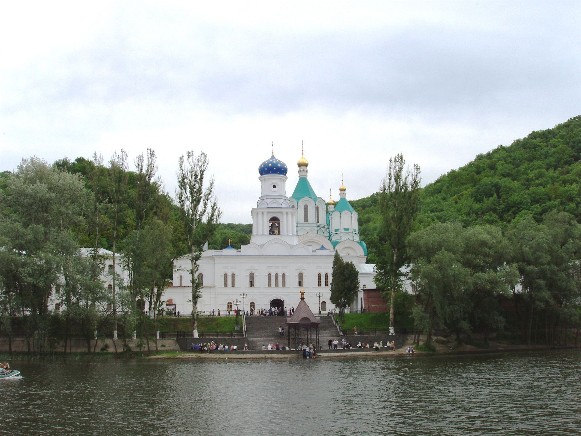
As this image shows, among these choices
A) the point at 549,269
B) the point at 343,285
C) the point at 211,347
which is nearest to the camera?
the point at 211,347

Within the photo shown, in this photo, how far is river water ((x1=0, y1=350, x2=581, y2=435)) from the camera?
22.3 meters

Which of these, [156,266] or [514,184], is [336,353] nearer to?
[156,266]

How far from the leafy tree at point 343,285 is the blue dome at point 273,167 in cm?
1210

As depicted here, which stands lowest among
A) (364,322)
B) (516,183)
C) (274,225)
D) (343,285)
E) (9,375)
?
(9,375)

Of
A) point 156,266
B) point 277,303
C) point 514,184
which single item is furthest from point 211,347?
point 514,184

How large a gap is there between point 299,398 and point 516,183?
66153 millimetres

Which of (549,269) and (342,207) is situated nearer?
(549,269)

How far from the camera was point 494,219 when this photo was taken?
81.8 meters

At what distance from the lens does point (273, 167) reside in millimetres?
67812

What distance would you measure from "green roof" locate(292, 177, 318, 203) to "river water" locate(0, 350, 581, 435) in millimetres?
34282

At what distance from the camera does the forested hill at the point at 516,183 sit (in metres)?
81.3

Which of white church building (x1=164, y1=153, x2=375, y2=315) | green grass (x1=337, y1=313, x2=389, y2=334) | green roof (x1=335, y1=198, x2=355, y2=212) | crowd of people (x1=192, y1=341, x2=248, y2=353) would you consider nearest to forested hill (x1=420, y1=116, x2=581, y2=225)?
green roof (x1=335, y1=198, x2=355, y2=212)

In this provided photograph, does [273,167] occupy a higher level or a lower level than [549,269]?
higher

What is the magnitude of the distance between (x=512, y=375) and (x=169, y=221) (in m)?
27.3
